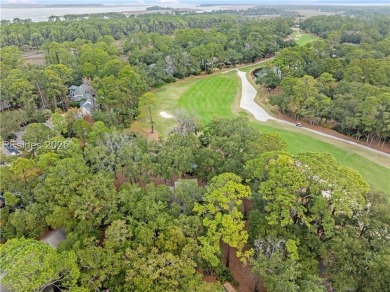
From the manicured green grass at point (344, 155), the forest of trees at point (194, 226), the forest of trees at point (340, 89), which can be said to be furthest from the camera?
the forest of trees at point (340, 89)

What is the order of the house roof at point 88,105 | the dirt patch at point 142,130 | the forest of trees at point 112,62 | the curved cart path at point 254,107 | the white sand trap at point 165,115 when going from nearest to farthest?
1. the curved cart path at point 254,107
2. the dirt patch at point 142,130
3. the forest of trees at point 112,62
4. the house roof at point 88,105
5. the white sand trap at point 165,115

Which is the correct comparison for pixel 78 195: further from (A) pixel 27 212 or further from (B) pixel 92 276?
(B) pixel 92 276

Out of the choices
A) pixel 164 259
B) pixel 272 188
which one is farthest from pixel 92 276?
pixel 272 188

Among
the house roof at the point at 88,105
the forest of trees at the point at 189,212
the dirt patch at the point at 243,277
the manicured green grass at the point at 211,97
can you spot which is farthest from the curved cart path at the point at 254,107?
the dirt patch at the point at 243,277

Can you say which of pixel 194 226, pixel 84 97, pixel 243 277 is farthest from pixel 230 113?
pixel 243 277

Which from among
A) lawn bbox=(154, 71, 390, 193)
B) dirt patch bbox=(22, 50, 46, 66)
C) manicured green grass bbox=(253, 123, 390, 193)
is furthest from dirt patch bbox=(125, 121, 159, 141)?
dirt patch bbox=(22, 50, 46, 66)

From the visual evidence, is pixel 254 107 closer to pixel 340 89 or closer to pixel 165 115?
pixel 340 89

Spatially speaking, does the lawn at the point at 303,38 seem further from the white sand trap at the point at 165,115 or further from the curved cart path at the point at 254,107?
the white sand trap at the point at 165,115
